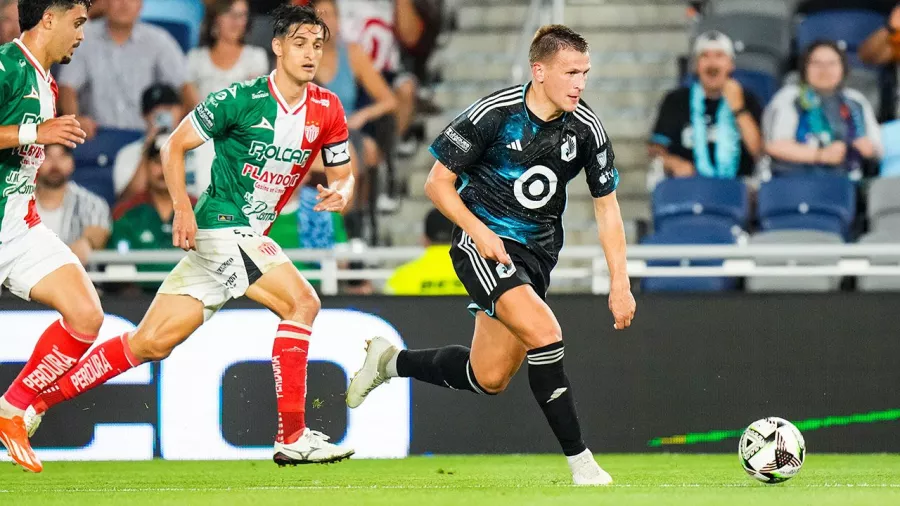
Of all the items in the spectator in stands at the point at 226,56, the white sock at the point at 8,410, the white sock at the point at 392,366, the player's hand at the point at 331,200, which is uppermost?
the spectator in stands at the point at 226,56

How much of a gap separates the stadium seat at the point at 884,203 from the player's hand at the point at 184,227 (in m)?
5.57

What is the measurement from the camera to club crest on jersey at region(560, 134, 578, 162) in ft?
22.1

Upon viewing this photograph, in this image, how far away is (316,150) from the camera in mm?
7477

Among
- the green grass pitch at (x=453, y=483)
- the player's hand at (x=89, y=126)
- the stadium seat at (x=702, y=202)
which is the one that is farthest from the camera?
the player's hand at (x=89, y=126)

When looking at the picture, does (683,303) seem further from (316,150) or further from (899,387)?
(316,150)

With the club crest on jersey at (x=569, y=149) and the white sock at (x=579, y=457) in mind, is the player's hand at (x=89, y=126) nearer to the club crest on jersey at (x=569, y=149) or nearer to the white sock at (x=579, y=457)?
the club crest on jersey at (x=569, y=149)

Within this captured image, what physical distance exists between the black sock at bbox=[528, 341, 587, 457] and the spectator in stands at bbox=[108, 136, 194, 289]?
504 centimetres

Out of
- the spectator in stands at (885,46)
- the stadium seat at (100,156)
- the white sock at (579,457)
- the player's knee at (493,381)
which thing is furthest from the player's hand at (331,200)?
the spectator in stands at (885,46)

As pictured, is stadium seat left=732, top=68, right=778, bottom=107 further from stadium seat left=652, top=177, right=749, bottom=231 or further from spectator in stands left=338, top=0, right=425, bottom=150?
spectator in stands left=338, top=0, right=425, bottom=150

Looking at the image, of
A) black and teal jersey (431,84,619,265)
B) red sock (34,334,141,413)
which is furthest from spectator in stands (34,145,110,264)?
black and teal jersey (431,84,619,265)

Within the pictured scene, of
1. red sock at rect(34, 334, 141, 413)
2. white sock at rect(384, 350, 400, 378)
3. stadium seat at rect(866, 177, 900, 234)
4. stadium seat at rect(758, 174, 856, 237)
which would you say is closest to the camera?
red sock at rect(34, 334, 141, 413)

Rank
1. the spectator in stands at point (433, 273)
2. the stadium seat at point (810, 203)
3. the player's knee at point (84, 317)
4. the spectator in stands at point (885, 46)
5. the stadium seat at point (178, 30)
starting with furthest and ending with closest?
the stadium seat at point (178, 30), the spectator in stands at point (885, 46), the stadium seat at point (810, 203), the spectator in stands at point (433, 273), the player's knee at point (84, 317)

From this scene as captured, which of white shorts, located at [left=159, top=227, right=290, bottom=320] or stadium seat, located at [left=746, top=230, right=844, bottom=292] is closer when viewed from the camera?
white shorts, located at [left=159, top=227, right=290, bottom=320]

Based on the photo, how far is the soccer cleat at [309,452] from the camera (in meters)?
7.04
